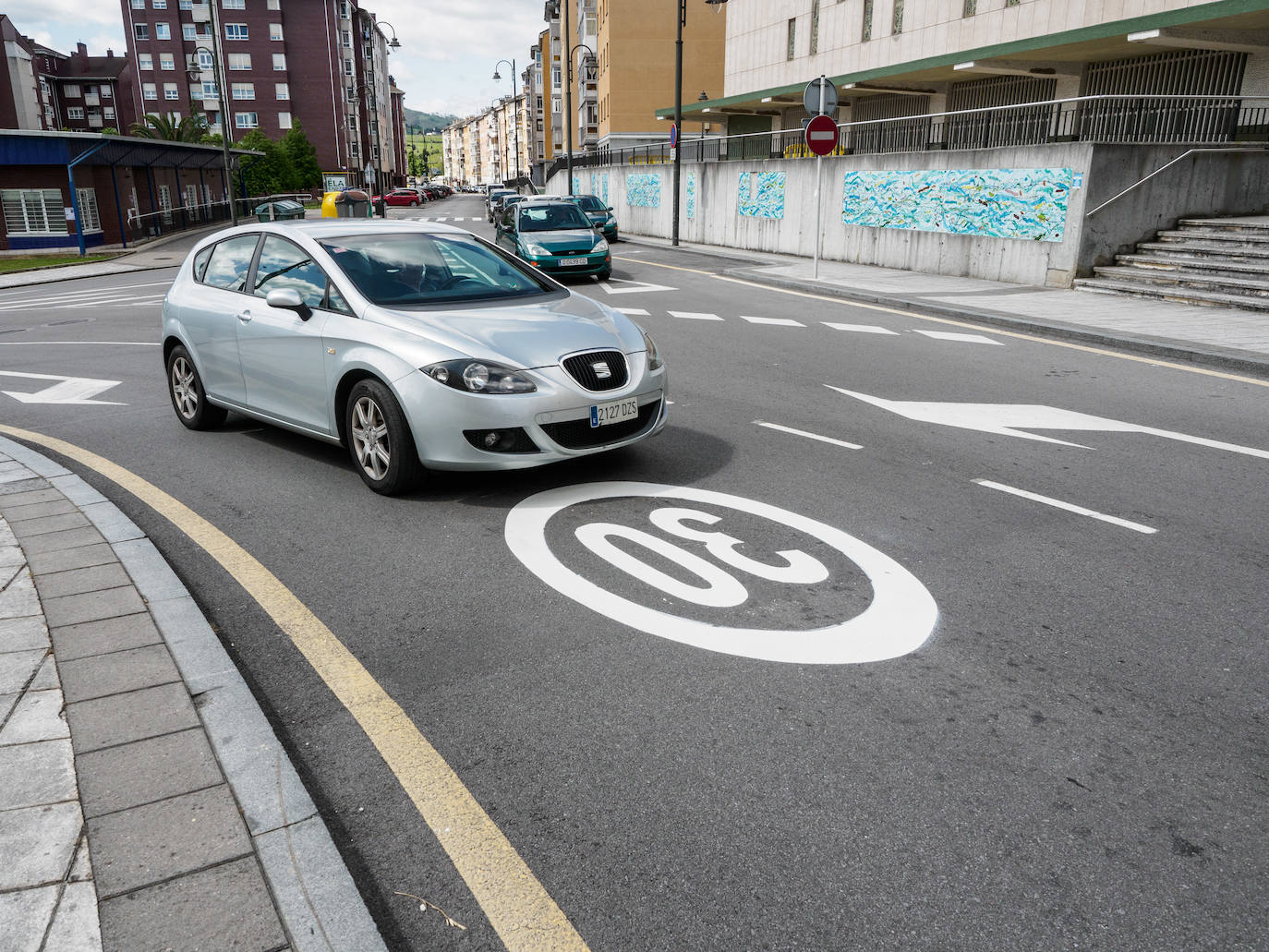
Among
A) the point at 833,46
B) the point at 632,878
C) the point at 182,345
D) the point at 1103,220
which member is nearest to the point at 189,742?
the point at 632,878

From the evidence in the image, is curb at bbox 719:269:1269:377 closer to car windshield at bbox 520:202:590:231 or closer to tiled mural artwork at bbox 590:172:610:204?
car windshield at bbox 520:202:590:231

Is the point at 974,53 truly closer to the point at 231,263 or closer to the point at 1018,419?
the point at 1018,419

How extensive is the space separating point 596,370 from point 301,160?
8898 centimetres

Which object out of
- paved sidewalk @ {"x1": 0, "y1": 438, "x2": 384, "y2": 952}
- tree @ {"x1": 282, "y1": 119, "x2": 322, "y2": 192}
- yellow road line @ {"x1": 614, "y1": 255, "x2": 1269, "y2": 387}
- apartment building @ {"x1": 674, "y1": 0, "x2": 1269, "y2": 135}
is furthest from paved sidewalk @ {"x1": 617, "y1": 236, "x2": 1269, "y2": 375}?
tree @ {"x1": 282, "y1": 119, "x2": 322, "y2": 192}

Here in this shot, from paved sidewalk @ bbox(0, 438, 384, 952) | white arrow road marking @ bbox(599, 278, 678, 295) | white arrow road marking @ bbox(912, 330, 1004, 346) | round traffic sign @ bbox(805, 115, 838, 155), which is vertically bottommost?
white arrow road marking @ bbox(599, 278, 678, 295)

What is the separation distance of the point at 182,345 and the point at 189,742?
206 inches

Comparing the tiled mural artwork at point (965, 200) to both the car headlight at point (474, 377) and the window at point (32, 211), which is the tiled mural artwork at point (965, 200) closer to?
the car headlight at point (474, 377)

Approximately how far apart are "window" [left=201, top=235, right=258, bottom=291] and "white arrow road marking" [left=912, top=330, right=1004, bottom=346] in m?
7.97

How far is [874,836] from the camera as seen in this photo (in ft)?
8.94

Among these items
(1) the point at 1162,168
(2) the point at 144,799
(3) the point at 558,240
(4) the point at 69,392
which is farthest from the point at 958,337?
(2) the point at 144,799

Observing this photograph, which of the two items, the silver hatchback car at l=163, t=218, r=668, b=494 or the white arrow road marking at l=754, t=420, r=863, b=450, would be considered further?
the white arrow road marking at l=754, t=420, r=863, b=450

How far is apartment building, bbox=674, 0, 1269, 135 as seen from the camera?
20125 millimetres

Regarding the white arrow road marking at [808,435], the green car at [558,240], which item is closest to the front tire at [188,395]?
the white arrow road marking at [808,435]

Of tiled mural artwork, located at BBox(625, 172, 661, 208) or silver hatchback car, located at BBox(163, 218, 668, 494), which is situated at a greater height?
tiled mural artwork, located at BBox(625, 172, 661, 208)
